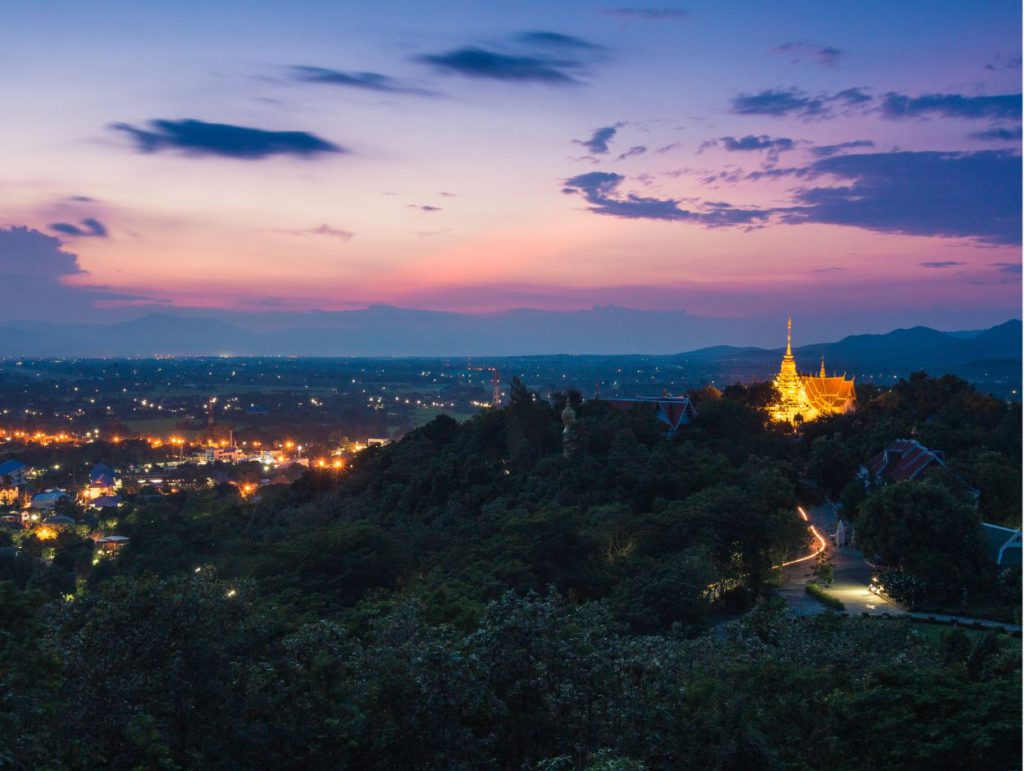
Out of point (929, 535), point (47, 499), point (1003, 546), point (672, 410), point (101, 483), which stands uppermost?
point (672, 410)

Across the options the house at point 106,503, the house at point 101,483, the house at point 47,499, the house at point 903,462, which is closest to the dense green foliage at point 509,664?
the house at point 903,462

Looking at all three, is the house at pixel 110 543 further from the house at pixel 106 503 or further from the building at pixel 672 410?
the building at pixel 672 410

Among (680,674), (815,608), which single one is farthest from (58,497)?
(680,674)

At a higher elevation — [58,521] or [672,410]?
[672,410]

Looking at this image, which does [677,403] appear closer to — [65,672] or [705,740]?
[705,740]

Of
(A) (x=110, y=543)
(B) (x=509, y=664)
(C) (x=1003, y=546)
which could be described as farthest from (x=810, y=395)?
(B) (x=509, y=664)

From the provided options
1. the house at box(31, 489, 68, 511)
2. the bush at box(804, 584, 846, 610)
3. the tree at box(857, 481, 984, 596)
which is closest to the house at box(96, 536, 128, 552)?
the house at box(31, 489, 68, 511)

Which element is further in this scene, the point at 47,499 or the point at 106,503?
the point at 47,499

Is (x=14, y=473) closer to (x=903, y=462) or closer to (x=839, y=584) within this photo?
(x=839, y=584)
